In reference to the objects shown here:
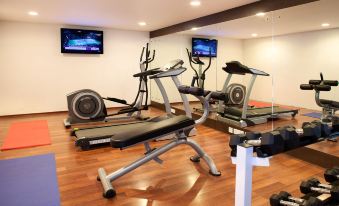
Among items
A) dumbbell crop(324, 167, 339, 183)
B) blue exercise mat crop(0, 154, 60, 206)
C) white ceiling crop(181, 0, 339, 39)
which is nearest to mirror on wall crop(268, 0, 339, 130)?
white ceiling crop(181, 0, 339, 39)

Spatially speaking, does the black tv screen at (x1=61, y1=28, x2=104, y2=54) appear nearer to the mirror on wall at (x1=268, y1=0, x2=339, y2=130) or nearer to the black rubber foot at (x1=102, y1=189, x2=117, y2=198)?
the mirror on wall at (x1=268, y1=0, x2=339, y2=130)

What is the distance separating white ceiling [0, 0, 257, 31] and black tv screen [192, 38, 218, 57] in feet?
2.11

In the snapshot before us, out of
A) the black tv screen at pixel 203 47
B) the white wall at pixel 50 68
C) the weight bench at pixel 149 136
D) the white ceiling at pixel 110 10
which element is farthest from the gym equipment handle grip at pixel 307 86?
the white wall at pixel 50 68

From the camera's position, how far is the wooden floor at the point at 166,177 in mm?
2305

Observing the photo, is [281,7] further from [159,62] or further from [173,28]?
[159,62]

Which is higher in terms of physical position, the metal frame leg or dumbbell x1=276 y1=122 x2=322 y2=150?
dumbbell x1=276 y1=122 x2=322 y2=150

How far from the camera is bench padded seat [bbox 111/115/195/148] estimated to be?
2.09m

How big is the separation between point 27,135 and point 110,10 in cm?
263

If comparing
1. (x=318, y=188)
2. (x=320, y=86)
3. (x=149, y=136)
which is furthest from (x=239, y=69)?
(x=318, y=188)

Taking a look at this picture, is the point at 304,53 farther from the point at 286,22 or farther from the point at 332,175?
the point at 332,175

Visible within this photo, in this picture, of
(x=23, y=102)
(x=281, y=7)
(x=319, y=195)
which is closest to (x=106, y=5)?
(x=281, y=7)

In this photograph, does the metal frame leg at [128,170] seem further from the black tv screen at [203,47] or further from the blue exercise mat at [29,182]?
the black tv screen at [203,47]

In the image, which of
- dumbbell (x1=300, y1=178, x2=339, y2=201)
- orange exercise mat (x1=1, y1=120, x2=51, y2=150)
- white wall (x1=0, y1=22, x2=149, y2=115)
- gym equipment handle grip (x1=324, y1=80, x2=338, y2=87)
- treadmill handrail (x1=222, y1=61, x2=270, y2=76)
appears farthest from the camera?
white wall (x1=0, y1=22, x2=149, y2=115)

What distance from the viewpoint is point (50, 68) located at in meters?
6.15
